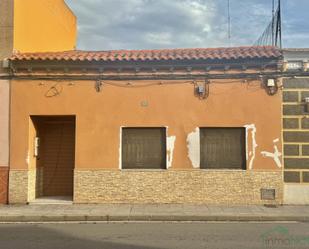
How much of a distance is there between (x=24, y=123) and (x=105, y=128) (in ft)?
8.28

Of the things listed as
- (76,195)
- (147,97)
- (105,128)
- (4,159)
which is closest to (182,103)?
(147,97)

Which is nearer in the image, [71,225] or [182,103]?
[71,225]

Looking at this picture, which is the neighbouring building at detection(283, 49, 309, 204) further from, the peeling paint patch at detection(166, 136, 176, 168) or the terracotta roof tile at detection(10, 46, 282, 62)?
the peeling paint patch at detection(166, 136, 176, 168)

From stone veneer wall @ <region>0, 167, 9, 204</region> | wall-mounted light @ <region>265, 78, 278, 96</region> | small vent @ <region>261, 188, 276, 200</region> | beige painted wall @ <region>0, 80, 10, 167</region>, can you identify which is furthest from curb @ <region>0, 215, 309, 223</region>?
wall-mounted light @ <region>265, 78, 278, 96</region>

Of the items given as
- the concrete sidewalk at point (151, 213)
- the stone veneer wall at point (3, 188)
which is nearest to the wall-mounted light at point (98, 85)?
the concrete sidewalk at point (151, 213)

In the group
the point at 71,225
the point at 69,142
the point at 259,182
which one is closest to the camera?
the point at 71,225

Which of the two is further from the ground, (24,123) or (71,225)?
(24,123)

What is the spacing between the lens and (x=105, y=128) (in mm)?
13250

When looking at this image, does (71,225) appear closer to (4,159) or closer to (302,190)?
(4,159)

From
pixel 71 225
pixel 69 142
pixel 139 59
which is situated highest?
pixel 139 59

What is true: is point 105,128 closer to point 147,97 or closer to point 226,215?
point 147,97

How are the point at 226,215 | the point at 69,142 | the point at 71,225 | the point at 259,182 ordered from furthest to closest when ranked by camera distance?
the point at 69,142 → the point at 259,182 → the point at 226,215 → the point at 71,225

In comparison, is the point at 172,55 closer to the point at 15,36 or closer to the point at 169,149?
the point at 169,149

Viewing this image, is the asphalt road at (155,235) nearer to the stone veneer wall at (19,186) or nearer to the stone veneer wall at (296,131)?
the stone veneer wall at (19,186)
